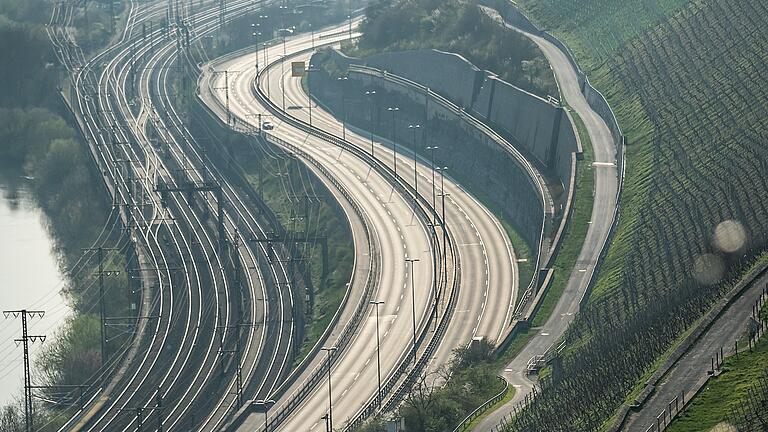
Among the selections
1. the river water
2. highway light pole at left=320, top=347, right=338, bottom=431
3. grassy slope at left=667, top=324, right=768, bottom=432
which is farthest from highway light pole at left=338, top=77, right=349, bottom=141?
grassy slope at left=667, top=324, right=768, bottom=432

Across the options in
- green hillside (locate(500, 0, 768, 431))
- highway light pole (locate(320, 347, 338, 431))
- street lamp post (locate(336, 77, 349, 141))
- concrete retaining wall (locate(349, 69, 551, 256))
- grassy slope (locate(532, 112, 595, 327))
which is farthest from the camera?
street lamp post (locate(336, 77, 349, 141))

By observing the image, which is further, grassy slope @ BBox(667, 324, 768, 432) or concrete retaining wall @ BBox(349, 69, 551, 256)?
concrete retaining wall @ BBox(349, 69, 551, 256)

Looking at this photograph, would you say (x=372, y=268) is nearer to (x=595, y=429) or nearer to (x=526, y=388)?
(x=526, y=388)

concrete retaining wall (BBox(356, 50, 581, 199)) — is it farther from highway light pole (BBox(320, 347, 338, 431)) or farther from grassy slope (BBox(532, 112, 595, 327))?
highway light pole (BBox(320, 347, 338, 431))

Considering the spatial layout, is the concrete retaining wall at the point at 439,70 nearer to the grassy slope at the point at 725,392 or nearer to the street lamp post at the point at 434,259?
the street lamp post at the point at 434,259

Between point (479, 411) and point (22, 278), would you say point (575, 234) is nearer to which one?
point (479, 411)

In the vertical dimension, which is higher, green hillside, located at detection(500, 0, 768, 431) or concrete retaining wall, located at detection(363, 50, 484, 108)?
concrete retaining wall, located at detection(363, 50, 484, 108)
